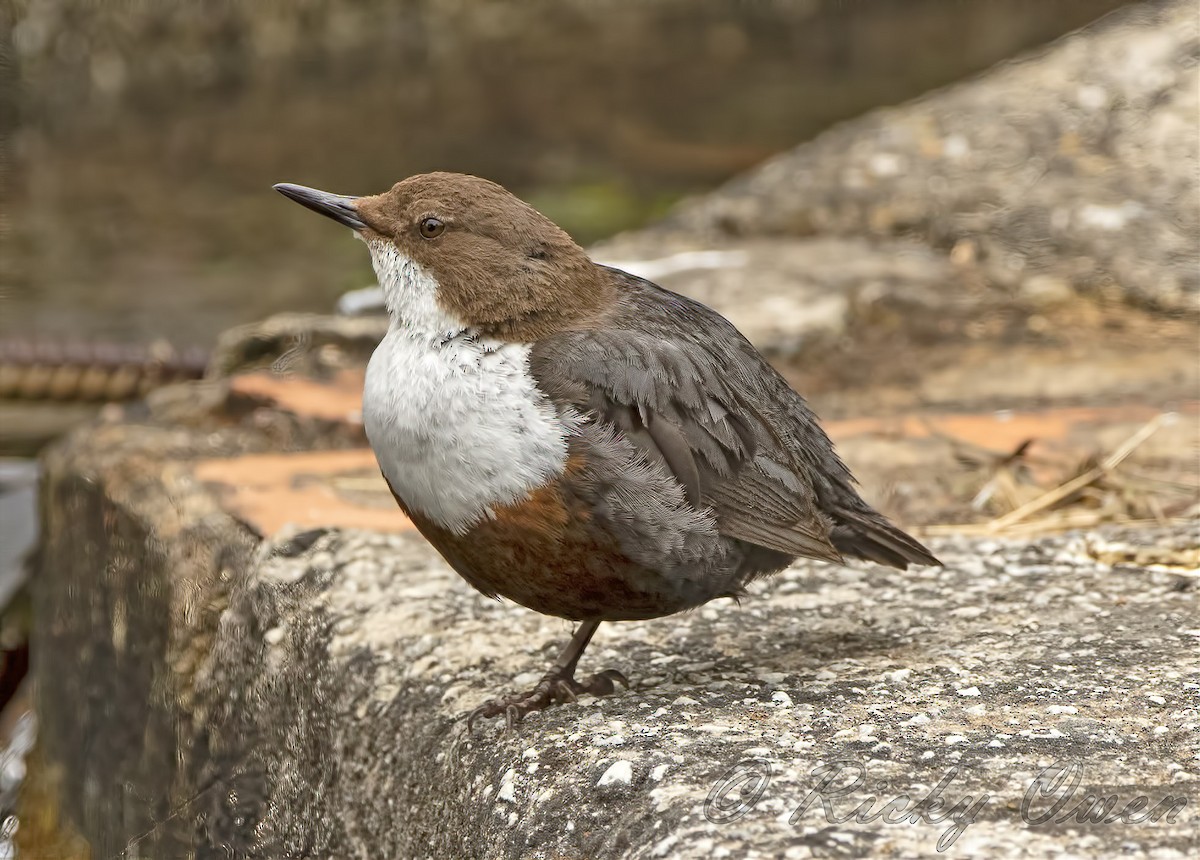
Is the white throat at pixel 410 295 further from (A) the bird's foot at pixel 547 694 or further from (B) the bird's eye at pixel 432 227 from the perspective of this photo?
(A) the bird's foot at pixel 547 694

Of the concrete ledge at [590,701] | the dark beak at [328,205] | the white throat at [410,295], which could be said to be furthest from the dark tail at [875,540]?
the dark beak at [328,205]

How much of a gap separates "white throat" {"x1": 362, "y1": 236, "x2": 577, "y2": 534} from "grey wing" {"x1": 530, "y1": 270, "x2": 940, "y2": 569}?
0.07 meters

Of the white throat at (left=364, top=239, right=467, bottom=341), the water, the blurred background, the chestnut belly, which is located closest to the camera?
the chestnut belly

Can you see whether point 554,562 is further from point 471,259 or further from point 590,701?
point 471,259

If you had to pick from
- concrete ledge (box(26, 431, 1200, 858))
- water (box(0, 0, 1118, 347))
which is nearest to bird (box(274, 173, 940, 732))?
concrete ledge (box(26, 431, 1200, 858))

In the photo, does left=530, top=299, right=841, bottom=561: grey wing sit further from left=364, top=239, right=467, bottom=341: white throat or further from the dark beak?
the dark beak

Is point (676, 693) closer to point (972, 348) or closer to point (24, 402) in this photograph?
point (972, 348)

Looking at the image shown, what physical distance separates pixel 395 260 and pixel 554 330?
35 centimetres

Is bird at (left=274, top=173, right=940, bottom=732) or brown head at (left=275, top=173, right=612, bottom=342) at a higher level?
brown head at (left=275, top=173, right=612, bottom=342)

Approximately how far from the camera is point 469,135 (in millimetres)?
10312

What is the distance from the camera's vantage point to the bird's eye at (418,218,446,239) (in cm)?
293

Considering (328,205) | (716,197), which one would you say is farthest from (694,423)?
(716,197)

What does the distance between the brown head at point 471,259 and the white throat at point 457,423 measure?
34mm

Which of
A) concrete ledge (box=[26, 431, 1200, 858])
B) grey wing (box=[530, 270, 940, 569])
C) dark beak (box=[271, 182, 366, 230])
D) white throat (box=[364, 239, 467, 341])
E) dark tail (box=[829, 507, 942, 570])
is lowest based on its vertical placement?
concrete ledge (box=[26, 431, 1200, 858])
